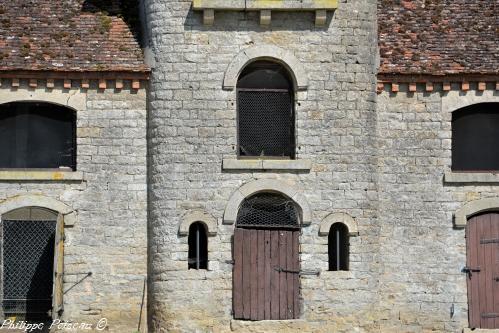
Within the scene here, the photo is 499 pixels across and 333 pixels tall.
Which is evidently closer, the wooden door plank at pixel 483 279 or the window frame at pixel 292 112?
the window frame at pixel 292 112

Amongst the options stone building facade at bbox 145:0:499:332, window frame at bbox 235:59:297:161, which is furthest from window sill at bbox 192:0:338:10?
window frame at bbox 235:59:297:161

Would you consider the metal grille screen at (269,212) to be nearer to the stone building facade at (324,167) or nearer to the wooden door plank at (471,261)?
the stone building facade at (324,167)

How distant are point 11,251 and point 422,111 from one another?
8.39m

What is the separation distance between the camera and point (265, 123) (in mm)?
22766

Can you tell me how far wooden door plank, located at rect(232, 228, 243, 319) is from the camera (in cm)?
2220

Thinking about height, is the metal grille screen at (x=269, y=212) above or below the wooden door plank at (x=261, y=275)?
above

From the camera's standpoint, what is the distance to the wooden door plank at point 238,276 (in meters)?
22.2

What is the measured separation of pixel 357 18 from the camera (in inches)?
898

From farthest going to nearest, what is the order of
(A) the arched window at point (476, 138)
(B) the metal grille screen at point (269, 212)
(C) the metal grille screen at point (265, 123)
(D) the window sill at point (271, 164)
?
1. (A) the arched window at point (476, 138)
2. (C) the metal grille screen at point (265, 123)
3. (B) the metal grille screen at point (269, 212)
4. (D) the window sill at point (271, 164)

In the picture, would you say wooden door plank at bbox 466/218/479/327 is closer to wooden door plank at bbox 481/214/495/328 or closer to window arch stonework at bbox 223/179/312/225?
wooden door plank at bbox 481/214/495/328

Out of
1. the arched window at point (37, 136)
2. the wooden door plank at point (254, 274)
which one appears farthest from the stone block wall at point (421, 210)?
the arched window at point (37, 136)

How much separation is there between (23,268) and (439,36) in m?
9.34

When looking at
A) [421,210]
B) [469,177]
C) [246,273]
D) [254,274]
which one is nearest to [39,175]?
[246,273]

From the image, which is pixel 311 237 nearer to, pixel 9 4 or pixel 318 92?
pixel 318 92
